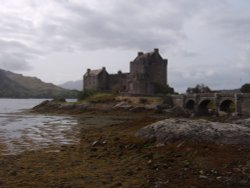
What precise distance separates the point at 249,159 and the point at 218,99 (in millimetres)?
53633

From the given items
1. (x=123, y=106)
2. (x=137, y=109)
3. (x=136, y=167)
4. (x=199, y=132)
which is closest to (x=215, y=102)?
(x=137, y=109)

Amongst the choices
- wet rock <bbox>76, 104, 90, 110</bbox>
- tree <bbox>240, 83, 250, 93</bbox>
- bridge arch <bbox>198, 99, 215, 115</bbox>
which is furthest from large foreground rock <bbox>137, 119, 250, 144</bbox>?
tree <bbox>240, 83, 250, 93</bbox>

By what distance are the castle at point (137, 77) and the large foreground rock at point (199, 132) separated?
214ft

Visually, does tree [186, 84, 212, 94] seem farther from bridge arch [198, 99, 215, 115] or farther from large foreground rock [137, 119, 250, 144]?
large foreground rock [137, 119, 250, 144]

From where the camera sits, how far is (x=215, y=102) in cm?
6662

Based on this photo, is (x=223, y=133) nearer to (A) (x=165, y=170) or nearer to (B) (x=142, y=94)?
(A) (x=165, y=170)

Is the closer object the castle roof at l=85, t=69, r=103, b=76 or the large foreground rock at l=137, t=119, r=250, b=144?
the large foreground rock at l=137, t=119, r=250, b=144

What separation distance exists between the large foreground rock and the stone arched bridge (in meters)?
41.3

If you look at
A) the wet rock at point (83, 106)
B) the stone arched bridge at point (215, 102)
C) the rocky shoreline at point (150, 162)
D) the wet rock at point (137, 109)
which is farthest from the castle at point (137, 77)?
the rocky shoreline at point (150, 162)

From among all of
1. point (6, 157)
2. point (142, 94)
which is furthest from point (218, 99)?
point (6, 157)

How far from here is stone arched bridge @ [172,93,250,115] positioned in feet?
194

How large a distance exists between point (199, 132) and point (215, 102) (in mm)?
50781

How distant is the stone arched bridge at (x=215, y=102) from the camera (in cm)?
5912

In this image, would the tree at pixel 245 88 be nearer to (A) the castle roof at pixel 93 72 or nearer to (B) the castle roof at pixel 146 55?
(B) the castle roof at pixel 146 55
